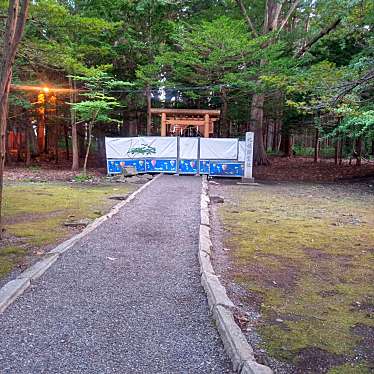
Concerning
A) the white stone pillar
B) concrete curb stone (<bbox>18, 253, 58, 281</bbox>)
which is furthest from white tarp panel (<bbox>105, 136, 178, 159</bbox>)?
concrete curb stone (<bbox>18, 253, 58, 281</bbox>)

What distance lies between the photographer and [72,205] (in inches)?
405

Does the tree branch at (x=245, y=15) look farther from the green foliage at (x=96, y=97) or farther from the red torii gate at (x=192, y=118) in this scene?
the green foliage at (x=96, y=97)

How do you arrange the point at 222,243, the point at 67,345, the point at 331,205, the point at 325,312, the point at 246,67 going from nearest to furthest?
the point at 67,345 → the point at 325,312 → the point at 222,243 → the point at 331,205 → the point at 246,67

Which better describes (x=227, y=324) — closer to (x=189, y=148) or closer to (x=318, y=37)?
→ (x=189, y=148)

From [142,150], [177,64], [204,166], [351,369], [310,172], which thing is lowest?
[351,369]

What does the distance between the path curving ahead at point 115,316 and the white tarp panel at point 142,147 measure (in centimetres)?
1231

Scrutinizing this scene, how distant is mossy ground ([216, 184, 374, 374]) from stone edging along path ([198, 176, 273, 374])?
291 mm

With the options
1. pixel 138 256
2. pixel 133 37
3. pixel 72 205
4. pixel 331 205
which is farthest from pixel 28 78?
pixel 138 256

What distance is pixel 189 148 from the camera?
18.5m

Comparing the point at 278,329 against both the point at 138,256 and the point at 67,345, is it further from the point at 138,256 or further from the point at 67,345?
the point at 138,256

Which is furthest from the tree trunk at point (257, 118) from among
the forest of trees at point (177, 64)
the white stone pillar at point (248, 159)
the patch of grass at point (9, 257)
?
the patch of grass at point (9, 257)

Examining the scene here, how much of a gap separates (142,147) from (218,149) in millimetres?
3477

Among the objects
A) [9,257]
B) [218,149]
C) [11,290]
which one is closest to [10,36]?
[9,257]

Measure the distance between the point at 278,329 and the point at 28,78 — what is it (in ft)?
63.7
